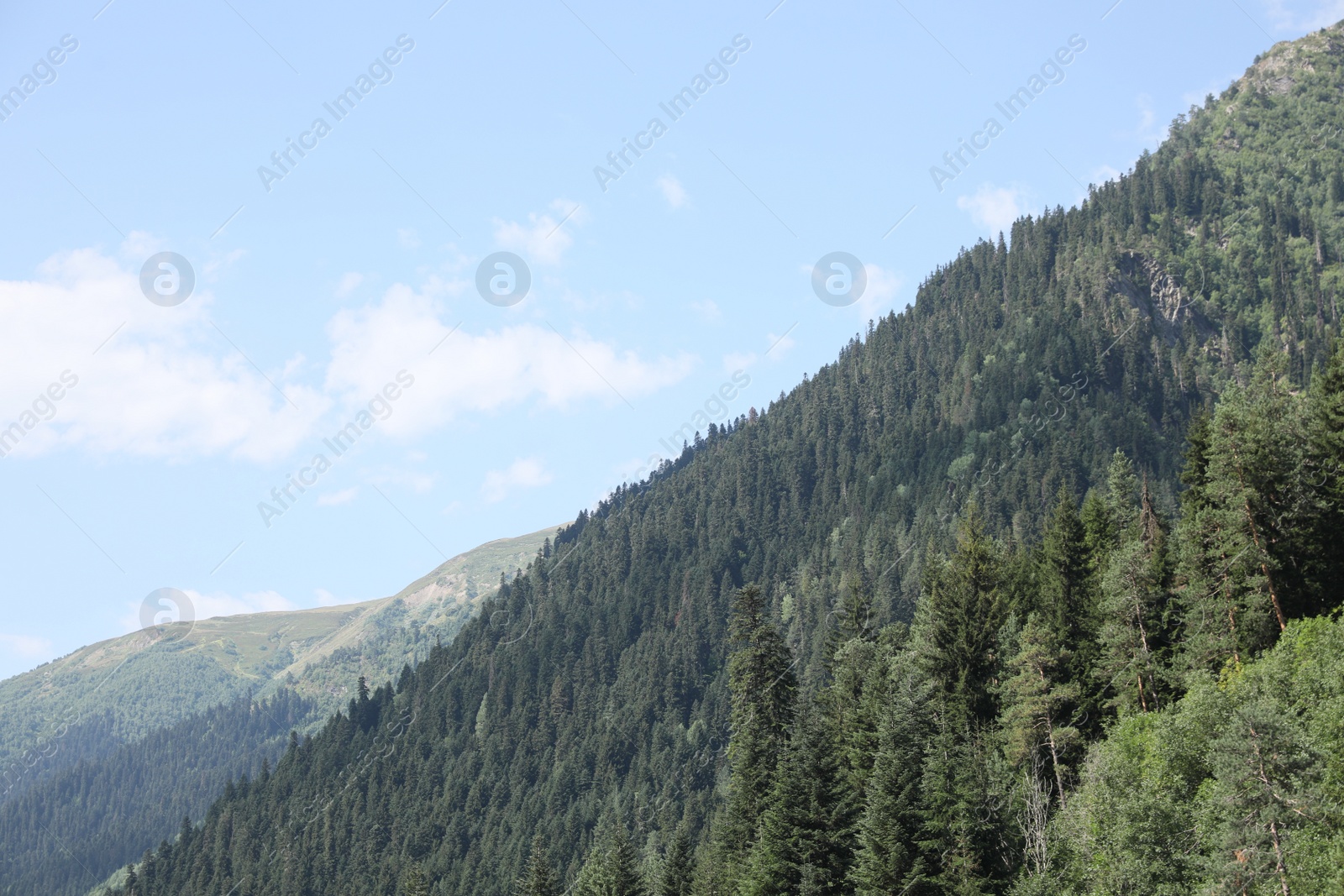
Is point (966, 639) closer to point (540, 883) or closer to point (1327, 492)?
point (1327, 492)

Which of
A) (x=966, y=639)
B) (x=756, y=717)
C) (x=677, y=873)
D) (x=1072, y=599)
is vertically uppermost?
(x=1072, y=599)

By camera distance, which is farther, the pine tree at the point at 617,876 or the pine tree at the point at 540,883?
the pine tree at the point at 540,883

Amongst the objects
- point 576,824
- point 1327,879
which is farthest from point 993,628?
point 576,824

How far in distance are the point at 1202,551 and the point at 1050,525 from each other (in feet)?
64.2

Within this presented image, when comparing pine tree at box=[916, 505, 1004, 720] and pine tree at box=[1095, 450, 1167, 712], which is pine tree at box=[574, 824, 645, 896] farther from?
pine tree at box=[1095, 450, 1167, 712]

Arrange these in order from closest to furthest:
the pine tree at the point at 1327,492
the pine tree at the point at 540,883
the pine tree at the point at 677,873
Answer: the pine tree at the point at 1327,492 → the pine tree at the point at 677,873 → the pine tree at the point at 540,883

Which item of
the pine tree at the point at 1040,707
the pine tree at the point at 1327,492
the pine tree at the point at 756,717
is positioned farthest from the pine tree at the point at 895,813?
the pine tree at the point at 1327,492

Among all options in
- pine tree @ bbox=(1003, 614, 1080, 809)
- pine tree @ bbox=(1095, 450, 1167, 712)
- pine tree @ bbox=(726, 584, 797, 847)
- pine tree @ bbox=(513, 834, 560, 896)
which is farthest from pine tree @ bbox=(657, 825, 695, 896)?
pine tree @ bbox=(1095, 450, 1167, 712)

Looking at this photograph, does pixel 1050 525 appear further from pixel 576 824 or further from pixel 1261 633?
pixel 576 824

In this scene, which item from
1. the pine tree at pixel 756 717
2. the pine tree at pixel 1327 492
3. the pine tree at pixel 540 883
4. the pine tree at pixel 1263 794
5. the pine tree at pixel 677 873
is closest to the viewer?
the pine tree at pixel 1263 794

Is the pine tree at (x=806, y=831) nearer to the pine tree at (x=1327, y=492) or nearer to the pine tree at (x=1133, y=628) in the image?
the pine tree at (x=1133, y=628)

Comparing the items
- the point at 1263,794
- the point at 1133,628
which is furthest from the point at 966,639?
the point at 1263,794

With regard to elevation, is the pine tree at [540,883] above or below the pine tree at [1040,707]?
below

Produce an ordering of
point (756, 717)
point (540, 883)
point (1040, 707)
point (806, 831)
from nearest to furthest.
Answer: point (806, 831), point (1040, 707), point (756, 717), point (540, 883)
